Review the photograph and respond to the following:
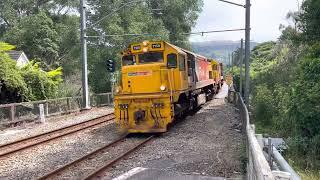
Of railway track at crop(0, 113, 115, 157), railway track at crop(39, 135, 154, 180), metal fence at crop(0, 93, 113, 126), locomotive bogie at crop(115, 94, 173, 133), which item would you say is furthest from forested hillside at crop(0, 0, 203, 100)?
railway track at crop(39, 135, 154, 180)

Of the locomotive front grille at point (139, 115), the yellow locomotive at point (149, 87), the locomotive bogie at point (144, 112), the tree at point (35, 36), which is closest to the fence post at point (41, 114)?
the yellow locomotive at point (149, 87)

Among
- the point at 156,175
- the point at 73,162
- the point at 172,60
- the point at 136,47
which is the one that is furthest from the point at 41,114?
the point at 156,175

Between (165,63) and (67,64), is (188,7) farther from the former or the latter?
(165,63)

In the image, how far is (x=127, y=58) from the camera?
55.1 ft

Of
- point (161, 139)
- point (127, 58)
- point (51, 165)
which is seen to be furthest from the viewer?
point (127, 58)

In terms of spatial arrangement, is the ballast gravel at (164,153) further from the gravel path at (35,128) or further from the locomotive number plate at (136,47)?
the locomotive number plate at (136,47)

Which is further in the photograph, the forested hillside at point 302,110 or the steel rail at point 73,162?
the forested hillside at point 302,110

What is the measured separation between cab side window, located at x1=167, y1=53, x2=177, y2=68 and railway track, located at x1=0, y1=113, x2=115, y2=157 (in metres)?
4.42

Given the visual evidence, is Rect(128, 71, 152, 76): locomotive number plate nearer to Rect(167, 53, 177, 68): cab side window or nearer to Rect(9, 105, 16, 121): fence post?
Rect(167, 53, 177, 68): cab side window

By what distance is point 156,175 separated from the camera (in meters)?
9.68

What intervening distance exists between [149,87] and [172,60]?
1.26m

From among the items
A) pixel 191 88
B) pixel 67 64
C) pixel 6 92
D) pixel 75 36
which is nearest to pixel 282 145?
pixel 191 88

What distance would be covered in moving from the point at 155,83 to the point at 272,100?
7.37m

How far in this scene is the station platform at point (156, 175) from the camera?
9.41 meters
